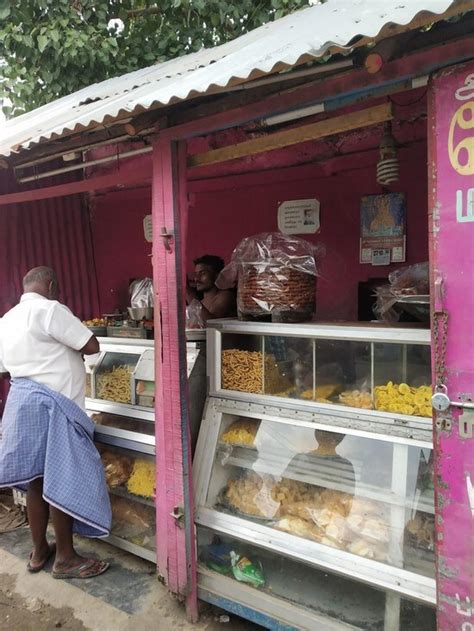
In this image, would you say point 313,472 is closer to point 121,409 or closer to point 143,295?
point 121,409

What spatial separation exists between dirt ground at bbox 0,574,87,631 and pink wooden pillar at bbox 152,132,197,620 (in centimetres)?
65

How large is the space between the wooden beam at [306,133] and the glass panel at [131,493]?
1993mm

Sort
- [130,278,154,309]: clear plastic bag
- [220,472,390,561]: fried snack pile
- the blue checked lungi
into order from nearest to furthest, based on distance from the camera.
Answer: [220,472,390,561]: fried snack pile < the blue checked lungi < [130,278,154,309]: clear plastic bag

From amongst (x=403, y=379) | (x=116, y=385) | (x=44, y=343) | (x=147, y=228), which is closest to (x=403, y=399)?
(x=403, y=379)

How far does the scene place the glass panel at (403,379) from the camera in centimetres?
230

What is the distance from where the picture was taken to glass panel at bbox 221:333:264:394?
2.88 m

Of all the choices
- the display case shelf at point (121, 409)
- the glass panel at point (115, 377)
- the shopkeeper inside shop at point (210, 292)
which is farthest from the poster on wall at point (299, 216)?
the display case shelf at point (121, 409)

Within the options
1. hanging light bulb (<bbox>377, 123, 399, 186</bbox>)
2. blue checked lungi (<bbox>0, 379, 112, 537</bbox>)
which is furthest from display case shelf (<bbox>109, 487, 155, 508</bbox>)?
hanging light bulb (<bbox>377, 123, 399, 186</bbox>)

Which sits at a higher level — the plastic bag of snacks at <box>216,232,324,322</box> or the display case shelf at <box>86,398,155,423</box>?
the plastic bag of snacks at <box>216,232,324,322</box>

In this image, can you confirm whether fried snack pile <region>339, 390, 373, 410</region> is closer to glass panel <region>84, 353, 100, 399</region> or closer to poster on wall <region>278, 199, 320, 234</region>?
poster on wall <region>278, 199, 320, 234</region>

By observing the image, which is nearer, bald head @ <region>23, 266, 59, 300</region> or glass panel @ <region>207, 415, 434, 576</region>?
glass panel @ <region>207, 415, 434, 576</region>

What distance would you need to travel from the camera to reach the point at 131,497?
3535 mm

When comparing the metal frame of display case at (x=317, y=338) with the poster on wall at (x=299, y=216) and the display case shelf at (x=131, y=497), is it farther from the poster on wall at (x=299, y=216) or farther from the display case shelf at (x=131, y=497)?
the poster on wall at (x=299, y=216)

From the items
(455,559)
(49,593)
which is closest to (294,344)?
(455,559)
